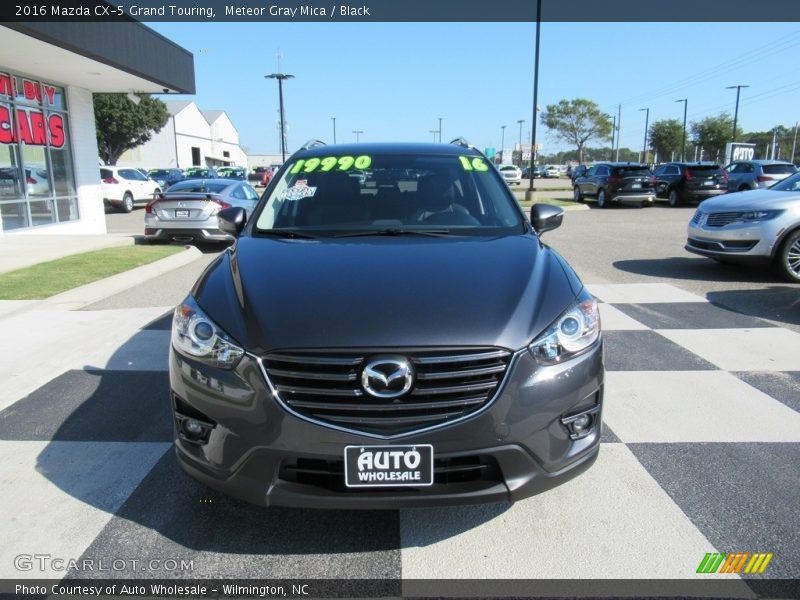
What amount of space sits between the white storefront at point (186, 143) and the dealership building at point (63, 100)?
1668 inches

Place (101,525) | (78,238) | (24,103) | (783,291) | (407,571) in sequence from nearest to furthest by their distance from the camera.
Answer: (407,571) < (101,525) < (783,291) < (78,238) < (24,103)

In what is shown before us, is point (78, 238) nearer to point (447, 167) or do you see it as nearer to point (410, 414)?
point (447, 167)

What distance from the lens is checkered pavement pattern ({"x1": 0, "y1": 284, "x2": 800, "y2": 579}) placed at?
8.04 feet

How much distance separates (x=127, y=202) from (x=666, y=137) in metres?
66.7

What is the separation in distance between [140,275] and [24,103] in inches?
352

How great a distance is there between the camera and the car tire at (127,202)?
2433cm

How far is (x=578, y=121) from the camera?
237 ft

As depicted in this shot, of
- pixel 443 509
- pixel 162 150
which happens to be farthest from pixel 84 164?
pixel 162 150

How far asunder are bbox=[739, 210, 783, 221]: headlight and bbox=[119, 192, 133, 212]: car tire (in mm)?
22832

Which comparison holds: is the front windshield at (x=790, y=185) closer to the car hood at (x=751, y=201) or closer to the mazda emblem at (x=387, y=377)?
the car hood at (x=751, y=201)

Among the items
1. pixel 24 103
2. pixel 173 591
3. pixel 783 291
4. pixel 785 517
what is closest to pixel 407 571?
pixel 173 591

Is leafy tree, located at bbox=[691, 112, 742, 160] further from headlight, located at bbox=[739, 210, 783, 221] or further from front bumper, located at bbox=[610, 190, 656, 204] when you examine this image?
headlight, located at bbox=[739, 210, 783, 221]

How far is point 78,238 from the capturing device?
13289mm
